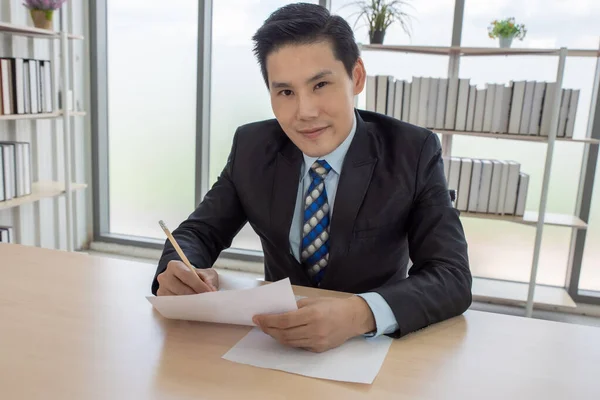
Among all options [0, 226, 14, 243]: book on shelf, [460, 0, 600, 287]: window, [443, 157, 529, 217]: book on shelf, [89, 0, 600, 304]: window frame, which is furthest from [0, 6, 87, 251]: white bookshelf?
[460, 0, 600, 287]: window

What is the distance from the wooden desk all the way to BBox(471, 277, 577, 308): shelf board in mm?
1836

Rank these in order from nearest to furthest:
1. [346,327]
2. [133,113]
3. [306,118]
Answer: [346,327] → [306,118] → [133,113]

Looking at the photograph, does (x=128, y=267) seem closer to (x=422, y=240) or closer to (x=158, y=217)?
(x=422, y=240)

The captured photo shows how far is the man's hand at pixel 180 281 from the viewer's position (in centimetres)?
104

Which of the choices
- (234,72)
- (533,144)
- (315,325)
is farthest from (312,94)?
(234,72)

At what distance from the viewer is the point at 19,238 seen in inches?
126

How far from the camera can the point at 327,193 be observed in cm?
133

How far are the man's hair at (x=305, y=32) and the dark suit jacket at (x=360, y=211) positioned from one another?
0.75 feet

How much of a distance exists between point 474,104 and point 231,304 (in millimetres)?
2222

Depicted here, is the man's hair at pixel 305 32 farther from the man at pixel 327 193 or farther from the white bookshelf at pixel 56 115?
the white bookshelf at pixel 56 115

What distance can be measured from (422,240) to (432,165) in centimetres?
22

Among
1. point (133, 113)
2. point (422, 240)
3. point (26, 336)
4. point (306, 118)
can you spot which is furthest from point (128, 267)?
point (133, 113)

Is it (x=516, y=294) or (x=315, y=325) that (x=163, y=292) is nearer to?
(x=315, y=325)

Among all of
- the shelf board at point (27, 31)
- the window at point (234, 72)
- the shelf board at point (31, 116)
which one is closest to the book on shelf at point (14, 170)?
the shelf board at point (31, 116)
